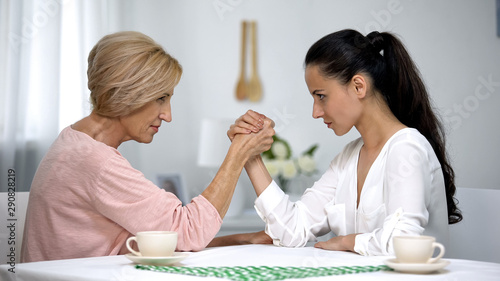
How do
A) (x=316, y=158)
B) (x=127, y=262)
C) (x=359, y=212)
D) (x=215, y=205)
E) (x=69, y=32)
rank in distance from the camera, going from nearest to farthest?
(x=127, y=262), (x=215, y=205), (x=359, y=212), (x=69, y=32), (x=316, y=158)

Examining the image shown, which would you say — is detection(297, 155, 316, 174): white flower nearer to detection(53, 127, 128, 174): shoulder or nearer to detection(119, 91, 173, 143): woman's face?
detection(119, 91, 173, 143): woman's face

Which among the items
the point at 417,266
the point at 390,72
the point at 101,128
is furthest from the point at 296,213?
the point at 417,266

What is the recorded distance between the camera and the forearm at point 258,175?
5.67 feet

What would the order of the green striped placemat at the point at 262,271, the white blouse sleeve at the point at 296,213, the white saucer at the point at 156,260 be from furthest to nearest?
1. the white blouse sleeve at the point at 296,213
2. the white saucer at the point at 156,260
3. the green striped placemat at the point at 262,271

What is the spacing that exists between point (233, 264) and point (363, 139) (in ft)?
2.37

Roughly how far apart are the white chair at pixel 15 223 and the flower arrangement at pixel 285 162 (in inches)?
75.2

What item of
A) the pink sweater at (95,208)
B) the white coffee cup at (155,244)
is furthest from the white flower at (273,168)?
the white coffee cup at (155,244)

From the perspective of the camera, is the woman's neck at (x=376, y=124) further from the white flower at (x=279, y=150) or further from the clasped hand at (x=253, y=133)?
the white flower at (x=279, y=150)

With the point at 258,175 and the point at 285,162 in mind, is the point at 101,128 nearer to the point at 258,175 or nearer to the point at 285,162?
the point at 258,175

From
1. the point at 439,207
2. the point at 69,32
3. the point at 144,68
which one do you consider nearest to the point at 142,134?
the point at 144,68

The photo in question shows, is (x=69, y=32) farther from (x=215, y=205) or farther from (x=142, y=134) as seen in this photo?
(x=215, y=205)

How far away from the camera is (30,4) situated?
2.95m

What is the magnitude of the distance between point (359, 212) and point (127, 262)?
2.36 feet

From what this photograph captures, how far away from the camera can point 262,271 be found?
3.51ft
